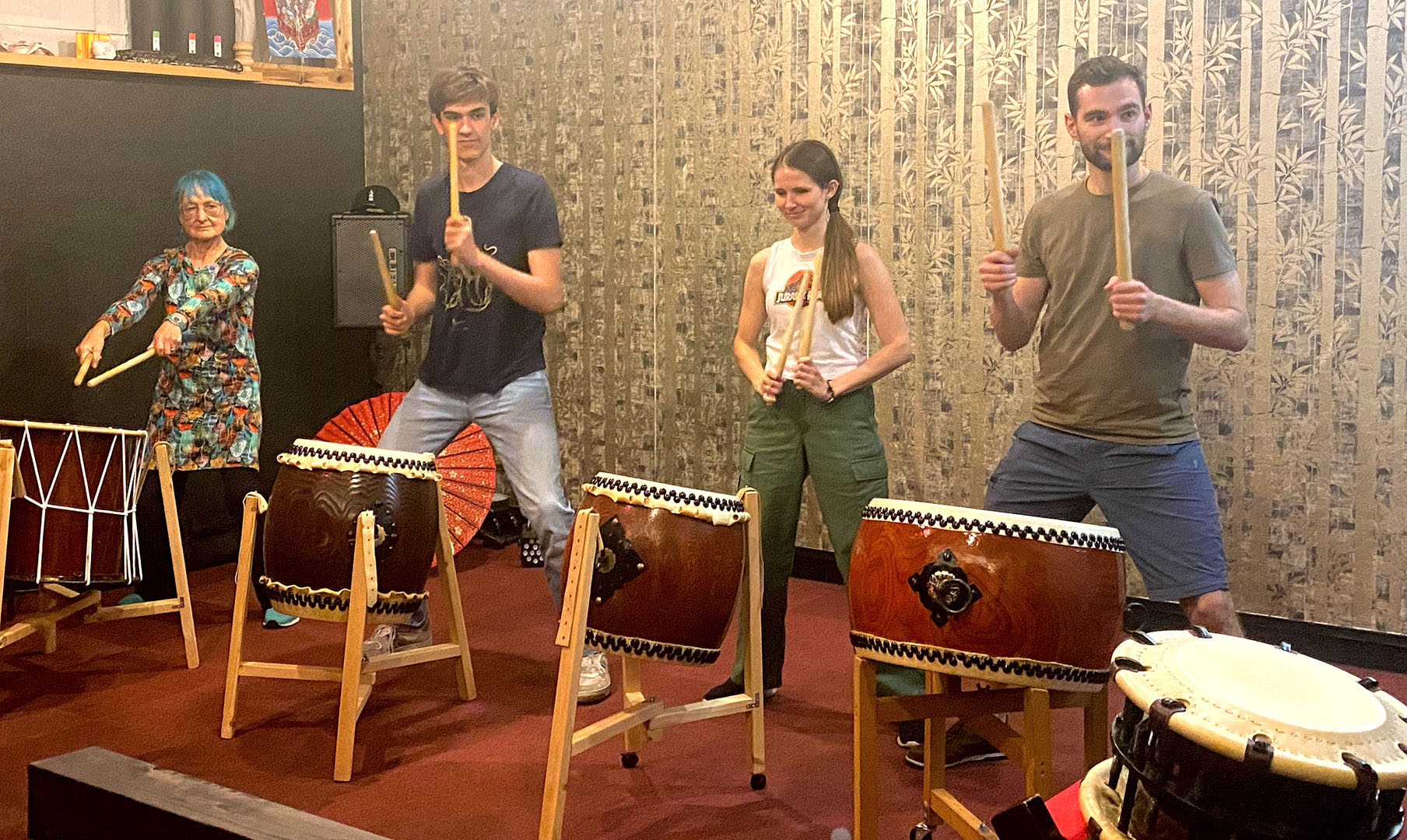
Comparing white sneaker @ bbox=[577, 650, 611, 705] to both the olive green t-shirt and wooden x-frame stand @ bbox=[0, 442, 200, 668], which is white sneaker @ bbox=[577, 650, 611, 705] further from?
the olive green t-shirt

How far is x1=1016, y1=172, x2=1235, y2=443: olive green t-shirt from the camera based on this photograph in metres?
2.72

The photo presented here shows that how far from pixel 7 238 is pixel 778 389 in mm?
3092

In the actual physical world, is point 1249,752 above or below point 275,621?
above

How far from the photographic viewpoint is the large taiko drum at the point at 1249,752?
3.93 feet

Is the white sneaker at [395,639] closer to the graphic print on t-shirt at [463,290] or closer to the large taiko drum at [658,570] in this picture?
the graphic print on t-shirt at [463,290]

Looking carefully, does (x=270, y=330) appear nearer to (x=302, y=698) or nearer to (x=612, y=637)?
(x=302, y=698)

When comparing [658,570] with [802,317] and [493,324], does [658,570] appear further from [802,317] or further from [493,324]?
[493,324]

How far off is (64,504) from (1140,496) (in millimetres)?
2772

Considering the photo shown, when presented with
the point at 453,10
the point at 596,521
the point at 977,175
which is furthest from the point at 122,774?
the point at 453,10

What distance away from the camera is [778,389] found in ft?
10.5

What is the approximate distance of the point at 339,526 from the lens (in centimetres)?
296

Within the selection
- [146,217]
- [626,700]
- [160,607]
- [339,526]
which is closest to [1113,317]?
[626,700]

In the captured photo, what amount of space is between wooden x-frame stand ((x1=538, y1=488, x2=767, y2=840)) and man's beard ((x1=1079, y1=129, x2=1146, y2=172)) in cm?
104

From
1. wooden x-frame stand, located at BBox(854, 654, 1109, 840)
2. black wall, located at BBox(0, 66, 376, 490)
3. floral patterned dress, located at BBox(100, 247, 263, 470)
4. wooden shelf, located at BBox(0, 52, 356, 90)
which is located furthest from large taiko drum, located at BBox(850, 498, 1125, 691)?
wooden shelf, located at BBox(0, 52, 356, 90)
